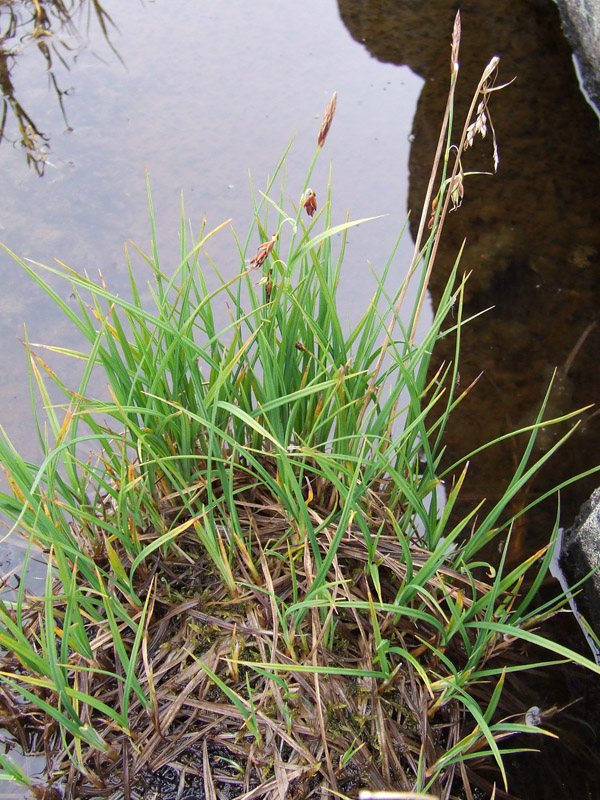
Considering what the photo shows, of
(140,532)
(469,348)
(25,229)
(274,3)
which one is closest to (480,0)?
(274,3)

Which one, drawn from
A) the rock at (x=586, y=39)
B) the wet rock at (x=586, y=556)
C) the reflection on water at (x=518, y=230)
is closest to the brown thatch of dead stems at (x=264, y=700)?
the wet rock at (x=586, y=556)

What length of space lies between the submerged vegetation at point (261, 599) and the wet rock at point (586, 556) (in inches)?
9.5

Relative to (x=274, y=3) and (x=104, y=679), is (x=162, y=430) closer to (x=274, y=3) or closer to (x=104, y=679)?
(x=104, y=679)

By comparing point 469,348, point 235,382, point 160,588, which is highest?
point 235,382

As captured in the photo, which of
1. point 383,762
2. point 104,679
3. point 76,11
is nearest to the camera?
point 383,762

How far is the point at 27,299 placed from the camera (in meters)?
2.32

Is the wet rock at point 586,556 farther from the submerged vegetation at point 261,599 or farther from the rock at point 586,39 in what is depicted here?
the rock at point 586,39

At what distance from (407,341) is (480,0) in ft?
9.88

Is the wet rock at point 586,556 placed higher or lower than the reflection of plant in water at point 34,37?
lower

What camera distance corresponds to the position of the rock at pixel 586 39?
117 inches

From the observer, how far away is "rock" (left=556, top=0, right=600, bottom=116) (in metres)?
2.97

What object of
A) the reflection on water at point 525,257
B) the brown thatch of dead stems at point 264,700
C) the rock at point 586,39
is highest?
the rock at point 586,39

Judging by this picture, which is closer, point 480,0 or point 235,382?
point 235,382

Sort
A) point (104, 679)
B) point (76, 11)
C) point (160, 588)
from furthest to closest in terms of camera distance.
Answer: point (76, 11) → point (160, 588) → point (104, 679)
